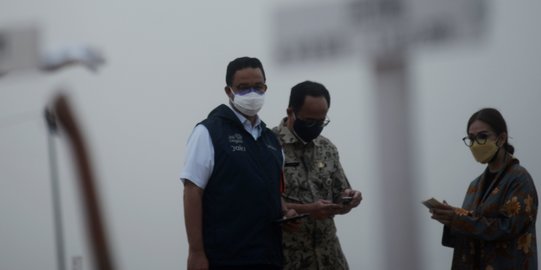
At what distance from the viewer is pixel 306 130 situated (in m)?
2.62

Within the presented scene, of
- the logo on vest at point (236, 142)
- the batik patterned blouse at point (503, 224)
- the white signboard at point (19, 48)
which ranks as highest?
the white signboard at point (19, 48)

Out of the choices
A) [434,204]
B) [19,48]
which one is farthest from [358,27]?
[434,204]

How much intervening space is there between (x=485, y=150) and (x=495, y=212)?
196 mm

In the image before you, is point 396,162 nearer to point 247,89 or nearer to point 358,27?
point 358,27

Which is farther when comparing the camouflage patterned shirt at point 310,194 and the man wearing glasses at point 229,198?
the camouflage patterned shirt at point 310,194

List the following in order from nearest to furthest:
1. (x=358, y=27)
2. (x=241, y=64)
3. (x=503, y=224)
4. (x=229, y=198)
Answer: (x=358, y=27), (x=229, y=198), (x=241, y=64), (x=503, y=224)

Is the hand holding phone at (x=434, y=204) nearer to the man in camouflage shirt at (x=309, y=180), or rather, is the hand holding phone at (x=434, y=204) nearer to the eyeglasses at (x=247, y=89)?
the man in camouflage shirt at (x=309, y=180)

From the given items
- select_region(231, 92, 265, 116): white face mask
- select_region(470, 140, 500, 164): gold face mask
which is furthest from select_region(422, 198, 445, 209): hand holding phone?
select_region(231, 92, 265, 116): white face mask

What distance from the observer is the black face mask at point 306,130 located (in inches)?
103

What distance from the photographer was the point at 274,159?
2.34 metres

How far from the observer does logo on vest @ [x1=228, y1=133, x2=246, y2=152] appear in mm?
2232

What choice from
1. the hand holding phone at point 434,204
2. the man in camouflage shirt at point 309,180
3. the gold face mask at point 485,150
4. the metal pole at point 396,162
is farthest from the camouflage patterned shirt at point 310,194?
the metal pole at point 396,162

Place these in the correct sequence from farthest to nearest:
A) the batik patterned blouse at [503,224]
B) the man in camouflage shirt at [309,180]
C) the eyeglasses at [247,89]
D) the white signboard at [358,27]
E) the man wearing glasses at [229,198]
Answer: the man in camouflage shirt at [309,180] → the batik patterned blouse at [503,224] → the eyeglasses at [247,89] → the man wearing glasses at [229,198] → the white signboard at [358,27]

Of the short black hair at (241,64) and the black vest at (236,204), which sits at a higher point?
the short black hair at (241,64)
